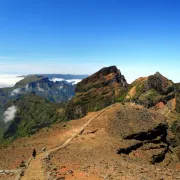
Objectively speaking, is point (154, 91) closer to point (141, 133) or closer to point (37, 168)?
point (141, 133)

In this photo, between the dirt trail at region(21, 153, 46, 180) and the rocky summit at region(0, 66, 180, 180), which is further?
the rocky summit at region(0, 66, 180, 180)

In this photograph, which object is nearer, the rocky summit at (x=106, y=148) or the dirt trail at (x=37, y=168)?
the dirt trail at (x=37, y=168)

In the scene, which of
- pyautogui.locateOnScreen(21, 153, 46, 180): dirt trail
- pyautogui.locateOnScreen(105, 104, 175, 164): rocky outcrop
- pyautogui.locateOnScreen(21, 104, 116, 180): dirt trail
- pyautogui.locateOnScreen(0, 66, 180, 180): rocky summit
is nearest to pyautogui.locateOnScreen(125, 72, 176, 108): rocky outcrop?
pyautogui.locateOnScreen(0, 66, 180, 180): rocky summit

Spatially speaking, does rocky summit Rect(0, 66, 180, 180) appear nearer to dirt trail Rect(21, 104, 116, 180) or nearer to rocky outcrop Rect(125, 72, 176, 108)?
dirt trail Rect(21, 104, 116, 180)

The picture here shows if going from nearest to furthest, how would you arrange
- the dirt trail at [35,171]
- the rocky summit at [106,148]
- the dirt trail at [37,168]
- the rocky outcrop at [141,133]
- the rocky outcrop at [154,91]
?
1. the dirt trail at [35,171]
2. the dirt trail at [37,168]
3. the rocky summit at [106,148]
4. the rocky outcrop at [141,133]
5. the rocky outcrop at [154,91]

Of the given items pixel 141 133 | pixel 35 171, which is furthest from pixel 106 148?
pixel 35 171

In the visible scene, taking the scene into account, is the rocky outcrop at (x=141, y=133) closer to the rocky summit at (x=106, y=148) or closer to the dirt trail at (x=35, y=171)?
the rocky summit at (x=106, y=148)

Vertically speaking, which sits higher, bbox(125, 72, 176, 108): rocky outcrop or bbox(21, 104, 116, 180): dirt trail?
bbox(125, 72, 176, 108): rocky outcrop

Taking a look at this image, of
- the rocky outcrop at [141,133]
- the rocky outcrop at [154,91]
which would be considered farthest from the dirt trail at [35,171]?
the rocky outcrop at [154,91]

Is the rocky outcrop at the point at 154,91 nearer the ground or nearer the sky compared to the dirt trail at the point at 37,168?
nearer the sky

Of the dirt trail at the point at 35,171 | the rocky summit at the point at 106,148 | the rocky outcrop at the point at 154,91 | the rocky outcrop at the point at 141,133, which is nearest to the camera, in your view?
the dirt trail at the point at 35,171

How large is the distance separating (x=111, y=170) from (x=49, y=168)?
1028 cm

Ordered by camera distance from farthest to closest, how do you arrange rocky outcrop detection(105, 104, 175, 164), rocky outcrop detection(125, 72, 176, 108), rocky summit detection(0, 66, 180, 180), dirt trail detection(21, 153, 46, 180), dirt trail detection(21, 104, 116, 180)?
1. rocky outcrop detection(125, 72, 176, 108)
2. rocky outcrop detection(105, 104, 175, 164)
3. rocky summit detection(0, 66, 180, 180)
4. dirt trail detection(21, 104, 116, 180)
5. dirt trail detection(21, 153, 46, 180)

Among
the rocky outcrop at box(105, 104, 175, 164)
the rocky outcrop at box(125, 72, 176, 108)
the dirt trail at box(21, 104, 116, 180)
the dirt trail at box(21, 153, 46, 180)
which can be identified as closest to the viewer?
the dirt trail at box(21, 153, 46, 180)
